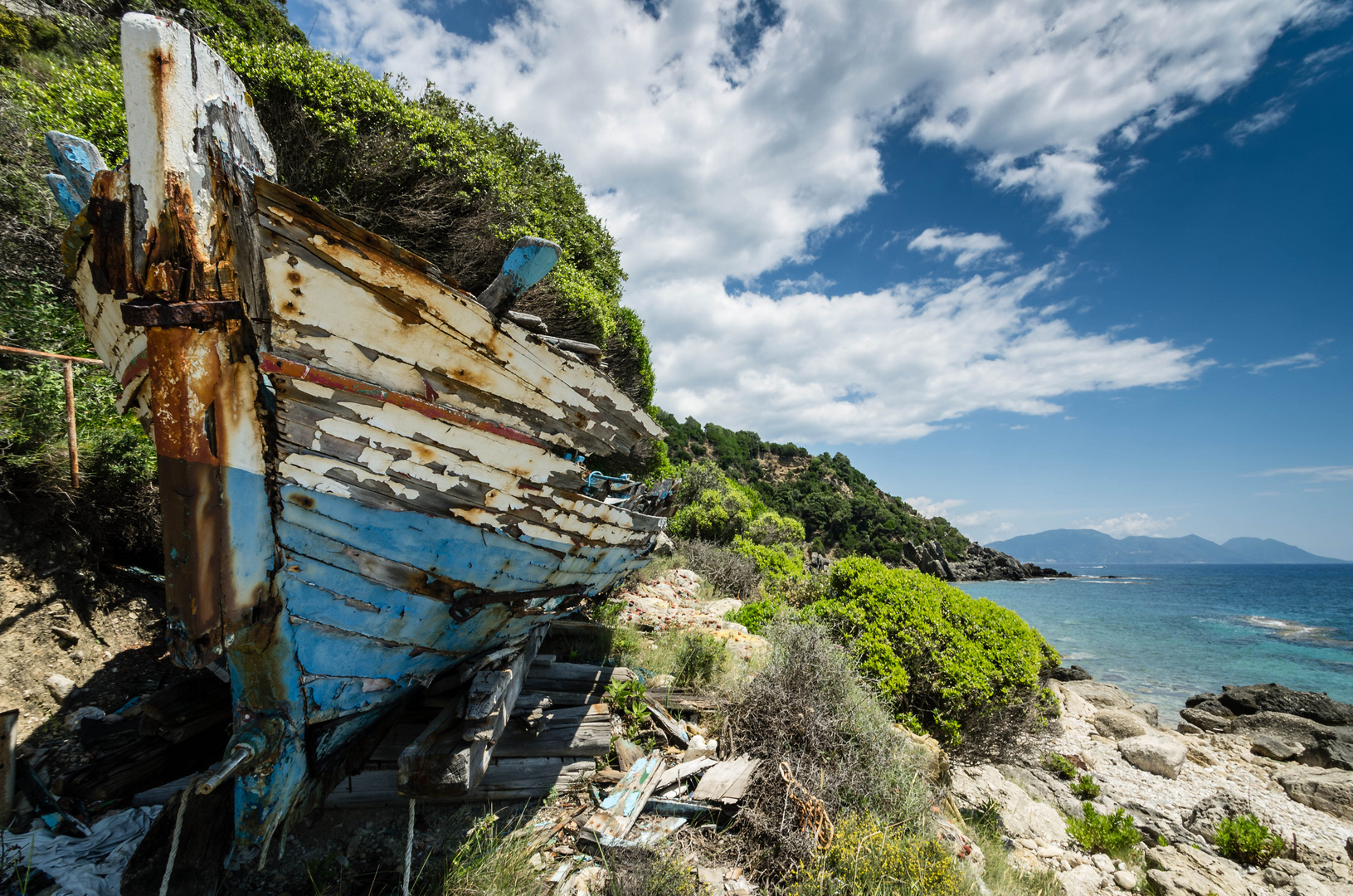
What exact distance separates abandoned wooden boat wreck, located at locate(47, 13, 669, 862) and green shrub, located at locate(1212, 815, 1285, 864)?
8.66 meters

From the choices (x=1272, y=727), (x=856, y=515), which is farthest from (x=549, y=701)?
(x=856, y=515)

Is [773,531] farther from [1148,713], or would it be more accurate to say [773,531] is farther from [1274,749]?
[1274,749]

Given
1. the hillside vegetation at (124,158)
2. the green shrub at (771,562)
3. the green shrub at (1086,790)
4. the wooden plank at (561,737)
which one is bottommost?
the green shrub at (1086,790)

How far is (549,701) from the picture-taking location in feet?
12.1

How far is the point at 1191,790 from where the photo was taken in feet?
26.9

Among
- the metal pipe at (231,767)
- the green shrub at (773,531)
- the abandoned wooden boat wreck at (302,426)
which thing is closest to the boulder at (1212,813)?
the green shrub at (773,531)

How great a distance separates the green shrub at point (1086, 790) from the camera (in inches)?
277

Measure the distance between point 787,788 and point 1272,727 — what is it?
16.1 meters

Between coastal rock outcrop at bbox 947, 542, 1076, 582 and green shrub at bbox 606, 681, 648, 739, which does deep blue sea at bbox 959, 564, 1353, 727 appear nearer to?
coastal rock outcrop at bbox 947, 542, 1076, 582

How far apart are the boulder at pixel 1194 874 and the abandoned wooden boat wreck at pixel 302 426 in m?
6.34

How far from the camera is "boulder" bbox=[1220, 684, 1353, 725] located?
1230 cm

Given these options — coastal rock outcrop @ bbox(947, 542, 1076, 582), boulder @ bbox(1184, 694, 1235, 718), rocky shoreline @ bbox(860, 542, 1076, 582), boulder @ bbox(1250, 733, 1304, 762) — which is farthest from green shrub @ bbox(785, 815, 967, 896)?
coastal rock outcrop @ bbox(947, 542, 1076, 582)

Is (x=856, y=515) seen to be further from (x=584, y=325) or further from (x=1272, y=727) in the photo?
(x=584, y=325)

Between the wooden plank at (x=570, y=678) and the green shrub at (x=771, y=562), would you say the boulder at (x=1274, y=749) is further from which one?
the wooden plank at (x=570, y=678)
